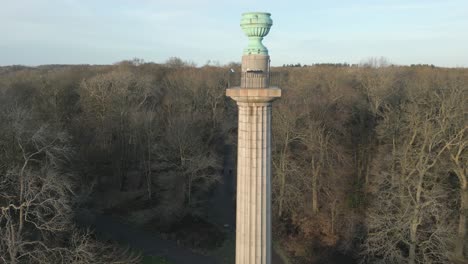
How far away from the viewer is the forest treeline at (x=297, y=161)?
817 inches

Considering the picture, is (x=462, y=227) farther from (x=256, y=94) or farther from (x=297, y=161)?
(x=256, y=94)

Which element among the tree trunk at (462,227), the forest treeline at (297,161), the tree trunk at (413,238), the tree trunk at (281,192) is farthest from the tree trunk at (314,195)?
the tree trunk at (462,227)

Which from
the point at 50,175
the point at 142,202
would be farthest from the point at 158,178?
the point at 50,175

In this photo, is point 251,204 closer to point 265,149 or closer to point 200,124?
point 265,149

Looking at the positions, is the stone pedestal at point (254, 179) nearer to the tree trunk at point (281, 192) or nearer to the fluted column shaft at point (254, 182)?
→ the fluted column shaft at point (254, 182)

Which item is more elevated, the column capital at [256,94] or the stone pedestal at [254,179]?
the column capital at [256,94]

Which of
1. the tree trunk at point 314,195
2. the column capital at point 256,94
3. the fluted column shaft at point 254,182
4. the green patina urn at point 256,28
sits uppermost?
the green patina urn at point 256,28

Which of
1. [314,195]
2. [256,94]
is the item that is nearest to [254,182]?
[256,94]

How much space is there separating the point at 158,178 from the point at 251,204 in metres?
29.0

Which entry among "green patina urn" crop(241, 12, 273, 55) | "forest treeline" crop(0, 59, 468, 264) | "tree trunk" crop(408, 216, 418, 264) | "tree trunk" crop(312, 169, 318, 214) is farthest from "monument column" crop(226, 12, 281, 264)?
"tree trunk" crop(312, 169, 318, 214)

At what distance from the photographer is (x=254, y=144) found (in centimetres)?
999

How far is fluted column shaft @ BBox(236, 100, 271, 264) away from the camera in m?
9.93

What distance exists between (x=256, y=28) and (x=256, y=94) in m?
1.56

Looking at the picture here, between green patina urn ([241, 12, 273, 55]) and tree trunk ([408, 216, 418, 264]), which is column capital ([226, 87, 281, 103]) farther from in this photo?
tree trunk ([408, 216, 418, 264])
